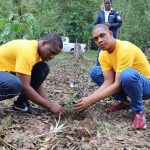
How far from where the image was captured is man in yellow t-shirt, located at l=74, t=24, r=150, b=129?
354 centimetres

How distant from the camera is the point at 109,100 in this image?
15.5 feet

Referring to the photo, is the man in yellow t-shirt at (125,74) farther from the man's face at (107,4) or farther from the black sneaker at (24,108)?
the man's face at (107,4)

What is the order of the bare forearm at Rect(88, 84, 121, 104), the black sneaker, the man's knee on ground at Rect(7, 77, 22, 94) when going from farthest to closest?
the black sneaker < the bare forearm at Rect(88, 84, 121, 104) < the man's knee on ground at Rect(7, 77, 22, 94)

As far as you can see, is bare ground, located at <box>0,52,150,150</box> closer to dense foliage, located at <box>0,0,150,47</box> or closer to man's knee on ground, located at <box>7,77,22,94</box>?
man's knee on ground, located at <box>7,77,22,94</box>

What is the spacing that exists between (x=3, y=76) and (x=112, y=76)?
1263mm

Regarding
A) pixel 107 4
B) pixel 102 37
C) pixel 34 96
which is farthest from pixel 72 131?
pixel 107 4

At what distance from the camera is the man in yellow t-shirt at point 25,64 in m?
3.42

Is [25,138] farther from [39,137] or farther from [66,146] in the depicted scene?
[66,146]

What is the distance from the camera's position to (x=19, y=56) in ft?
11.3

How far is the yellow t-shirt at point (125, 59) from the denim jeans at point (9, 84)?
41.5 inches

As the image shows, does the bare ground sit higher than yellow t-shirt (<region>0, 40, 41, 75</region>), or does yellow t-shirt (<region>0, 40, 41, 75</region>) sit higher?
yellow t-shirt (<region>0, 40, 41, 75</region>)

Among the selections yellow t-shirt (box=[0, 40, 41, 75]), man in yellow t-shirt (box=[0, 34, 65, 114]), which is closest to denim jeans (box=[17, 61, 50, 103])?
man in yellow t-shirt (box=[0, 34, 65, 114])

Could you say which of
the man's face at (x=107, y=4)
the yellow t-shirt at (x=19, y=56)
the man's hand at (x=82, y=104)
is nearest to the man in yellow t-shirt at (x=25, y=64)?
the yellow t-shirt at (x=19, y=56)

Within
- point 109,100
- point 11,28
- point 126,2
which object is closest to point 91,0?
point 126,2
